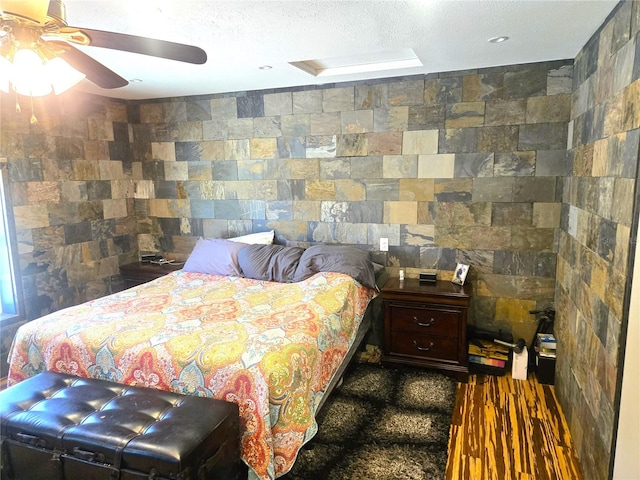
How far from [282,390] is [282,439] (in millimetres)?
239

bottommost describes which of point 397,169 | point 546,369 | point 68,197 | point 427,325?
point 546,369

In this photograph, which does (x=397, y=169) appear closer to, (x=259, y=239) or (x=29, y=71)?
(x=259, y=239)

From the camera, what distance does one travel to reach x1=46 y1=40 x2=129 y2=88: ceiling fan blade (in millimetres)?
1674

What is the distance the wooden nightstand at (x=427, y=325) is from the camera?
3.20 m

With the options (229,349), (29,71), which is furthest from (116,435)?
(29,71)

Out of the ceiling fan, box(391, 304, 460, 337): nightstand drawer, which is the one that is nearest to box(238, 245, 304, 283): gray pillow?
box(391, 304, 460, 337): nightstand drawer

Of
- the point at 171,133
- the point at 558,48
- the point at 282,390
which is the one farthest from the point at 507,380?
the point at 171,133

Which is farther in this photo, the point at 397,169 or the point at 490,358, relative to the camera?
the point at 397,169

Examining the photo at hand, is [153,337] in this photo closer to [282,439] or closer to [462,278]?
[282,439]

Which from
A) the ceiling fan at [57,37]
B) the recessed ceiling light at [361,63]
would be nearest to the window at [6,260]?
the ceiling fan at [57,37]

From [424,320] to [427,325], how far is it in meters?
0.05

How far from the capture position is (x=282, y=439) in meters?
1.97

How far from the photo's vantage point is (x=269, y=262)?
11.7 feet

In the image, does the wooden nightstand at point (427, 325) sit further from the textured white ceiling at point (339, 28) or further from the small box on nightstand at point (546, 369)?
the textured white ceiling at point (339, 28)
